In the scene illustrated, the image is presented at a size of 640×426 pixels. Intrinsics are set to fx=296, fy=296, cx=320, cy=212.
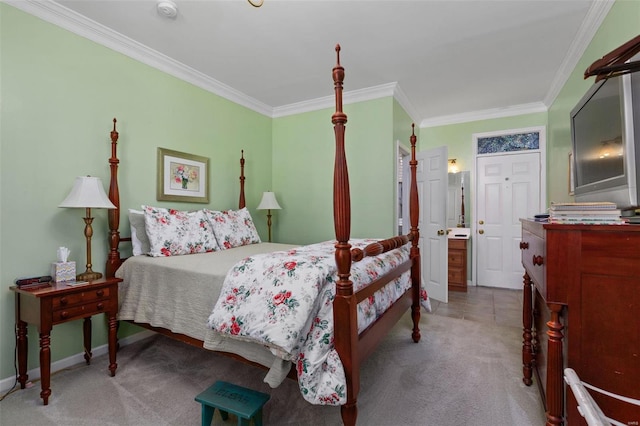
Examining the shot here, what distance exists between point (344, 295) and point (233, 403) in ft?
2.62

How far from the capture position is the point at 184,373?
2.20 metres

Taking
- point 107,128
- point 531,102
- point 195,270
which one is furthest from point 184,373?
point 531,102

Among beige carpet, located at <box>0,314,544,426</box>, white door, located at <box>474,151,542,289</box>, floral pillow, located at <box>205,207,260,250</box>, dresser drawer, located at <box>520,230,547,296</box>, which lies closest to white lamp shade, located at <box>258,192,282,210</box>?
floral pillow, located at <box>205,207,260,250</box>

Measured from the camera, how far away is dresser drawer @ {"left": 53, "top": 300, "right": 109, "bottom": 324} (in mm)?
1882

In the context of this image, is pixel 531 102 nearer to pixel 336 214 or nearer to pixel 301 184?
pixel 301 184

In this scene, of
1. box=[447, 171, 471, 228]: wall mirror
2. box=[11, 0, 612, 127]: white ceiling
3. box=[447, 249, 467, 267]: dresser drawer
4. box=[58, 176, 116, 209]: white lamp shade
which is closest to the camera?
box=[58, 176, 116, 209]: white lamp shade

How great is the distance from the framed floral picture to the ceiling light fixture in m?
1.17

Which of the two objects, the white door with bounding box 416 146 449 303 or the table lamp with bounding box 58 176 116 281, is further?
the white door with bounding box 416 146 449 303

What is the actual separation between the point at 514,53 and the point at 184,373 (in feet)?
13.1

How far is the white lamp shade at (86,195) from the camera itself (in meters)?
2.08

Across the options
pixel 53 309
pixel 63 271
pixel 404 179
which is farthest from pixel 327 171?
pixel 53 309

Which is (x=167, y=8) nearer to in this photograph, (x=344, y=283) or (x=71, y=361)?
(x=344, y=283)

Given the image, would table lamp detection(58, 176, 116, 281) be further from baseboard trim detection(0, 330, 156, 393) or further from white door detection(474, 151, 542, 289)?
white door detection(474, 151, 542, 289)

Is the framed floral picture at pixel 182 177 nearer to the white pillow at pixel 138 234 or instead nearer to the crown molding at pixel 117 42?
the white pillow at pixel 138 234
